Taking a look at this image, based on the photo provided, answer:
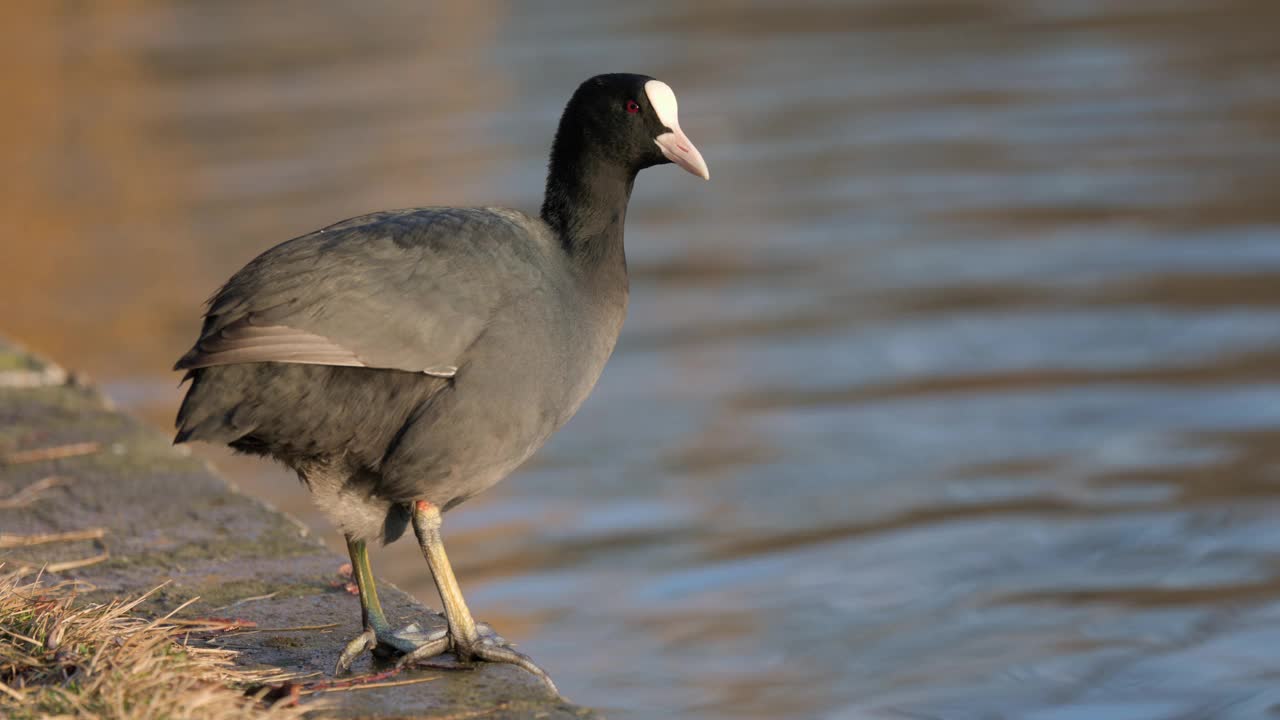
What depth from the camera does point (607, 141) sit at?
3732 mm

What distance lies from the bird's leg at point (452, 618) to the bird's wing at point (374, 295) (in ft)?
1.07

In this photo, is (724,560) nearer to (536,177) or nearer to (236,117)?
(536,177)

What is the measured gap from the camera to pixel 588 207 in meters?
3.69

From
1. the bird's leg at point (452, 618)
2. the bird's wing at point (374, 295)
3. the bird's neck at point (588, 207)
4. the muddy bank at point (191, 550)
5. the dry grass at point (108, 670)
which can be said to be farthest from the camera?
the bird's neck at point (588, 207)

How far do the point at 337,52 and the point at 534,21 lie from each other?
186 cm

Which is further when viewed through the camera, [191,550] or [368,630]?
[191,550]

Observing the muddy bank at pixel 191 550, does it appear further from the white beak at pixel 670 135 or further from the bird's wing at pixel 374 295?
the white beak at pixel 670 135

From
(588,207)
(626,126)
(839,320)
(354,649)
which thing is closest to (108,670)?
(354,649)

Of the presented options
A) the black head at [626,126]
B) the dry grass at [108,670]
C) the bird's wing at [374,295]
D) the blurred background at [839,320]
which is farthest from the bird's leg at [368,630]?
the blurred background at [839,320]

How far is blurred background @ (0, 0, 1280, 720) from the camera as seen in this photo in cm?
510

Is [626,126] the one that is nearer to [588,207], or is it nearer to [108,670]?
[588,207]

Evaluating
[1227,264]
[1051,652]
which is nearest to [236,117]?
[1227,264]

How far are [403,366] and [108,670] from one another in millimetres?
747

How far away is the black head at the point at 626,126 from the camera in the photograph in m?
3.70
